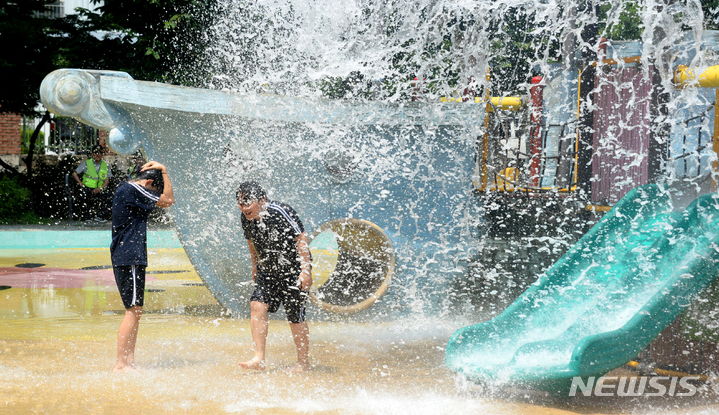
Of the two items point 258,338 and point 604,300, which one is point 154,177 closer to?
point 258,338

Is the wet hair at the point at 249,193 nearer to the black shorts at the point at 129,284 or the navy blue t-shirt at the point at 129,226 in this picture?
the navy blue t-shirt at the point at 129,226

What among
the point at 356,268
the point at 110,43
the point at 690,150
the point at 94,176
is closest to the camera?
the point at 690,150

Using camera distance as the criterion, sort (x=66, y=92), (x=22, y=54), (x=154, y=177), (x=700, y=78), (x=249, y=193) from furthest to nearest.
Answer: (x=22, y=54) < (x=66, y=92) < (x=154, y=177) < (x=700, y=78) < (x=249, y=193)

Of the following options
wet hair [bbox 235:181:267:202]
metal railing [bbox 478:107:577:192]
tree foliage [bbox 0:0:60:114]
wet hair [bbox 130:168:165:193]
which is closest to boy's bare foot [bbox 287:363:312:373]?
wet hair [bbox 235:181:267:202]

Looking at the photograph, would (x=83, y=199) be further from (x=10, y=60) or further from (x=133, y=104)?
(x=133, y=104)

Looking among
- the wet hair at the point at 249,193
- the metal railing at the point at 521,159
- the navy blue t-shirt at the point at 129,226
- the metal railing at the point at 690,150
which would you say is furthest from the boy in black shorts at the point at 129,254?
the metal railing at the point at 690,150

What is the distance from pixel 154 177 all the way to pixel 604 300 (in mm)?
3216

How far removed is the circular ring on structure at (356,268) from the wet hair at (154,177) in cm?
206

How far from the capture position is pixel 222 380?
5523 millimetres

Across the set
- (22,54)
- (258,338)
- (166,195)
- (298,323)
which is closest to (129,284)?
(166,195)

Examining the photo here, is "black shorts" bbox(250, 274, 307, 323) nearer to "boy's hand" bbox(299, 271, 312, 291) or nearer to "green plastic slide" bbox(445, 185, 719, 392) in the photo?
"boy's hand" bbox(299, 271, 312, 291)

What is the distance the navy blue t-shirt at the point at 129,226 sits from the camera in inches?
228

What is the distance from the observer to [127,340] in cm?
571

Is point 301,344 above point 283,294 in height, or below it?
below
